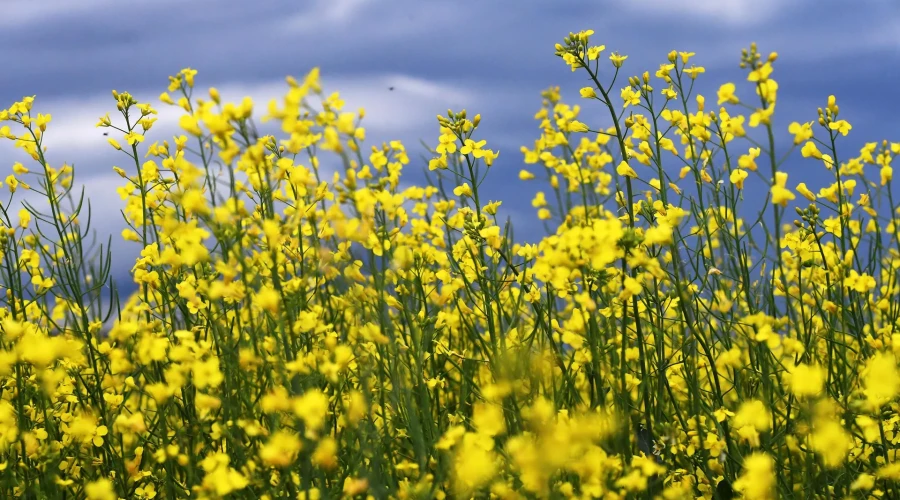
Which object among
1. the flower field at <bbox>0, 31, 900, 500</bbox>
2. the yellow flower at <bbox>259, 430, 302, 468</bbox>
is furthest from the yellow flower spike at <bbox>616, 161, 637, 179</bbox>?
the yellow flower at <bbox>259, 430, 302, 468</bbox>

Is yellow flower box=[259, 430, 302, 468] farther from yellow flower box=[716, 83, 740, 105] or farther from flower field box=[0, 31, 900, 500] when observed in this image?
yellow flower box=[716, 83, 740, 105]

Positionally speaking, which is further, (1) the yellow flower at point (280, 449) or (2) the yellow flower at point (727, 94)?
(2) the yellow flower at point (727, 94)

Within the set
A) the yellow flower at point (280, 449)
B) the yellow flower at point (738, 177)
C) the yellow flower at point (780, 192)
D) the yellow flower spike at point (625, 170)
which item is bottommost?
the yellow flower at point (280, 449)

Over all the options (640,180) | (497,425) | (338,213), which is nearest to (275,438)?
(497,425)

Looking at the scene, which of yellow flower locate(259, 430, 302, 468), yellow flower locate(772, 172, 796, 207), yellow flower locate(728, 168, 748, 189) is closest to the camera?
yellow flower locate(259, 430, 302, 468)

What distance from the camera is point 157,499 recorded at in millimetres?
3488

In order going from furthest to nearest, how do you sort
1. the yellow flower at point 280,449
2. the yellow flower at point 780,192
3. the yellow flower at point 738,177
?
the yellow flower at point 738,177
the yellow flower at point 780,192
the yellow flower at point 280,449

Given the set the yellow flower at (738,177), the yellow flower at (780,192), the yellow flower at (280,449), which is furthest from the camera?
the yellow flower at (738,177)

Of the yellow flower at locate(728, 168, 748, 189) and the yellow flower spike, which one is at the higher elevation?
the yellow flower spike

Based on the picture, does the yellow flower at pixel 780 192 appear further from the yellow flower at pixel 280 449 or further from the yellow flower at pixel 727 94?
the yellow flower at pixel 280 449

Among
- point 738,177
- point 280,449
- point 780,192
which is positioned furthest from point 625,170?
point 280,449

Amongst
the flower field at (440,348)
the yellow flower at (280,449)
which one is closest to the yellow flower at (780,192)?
the flower field at (440,348)

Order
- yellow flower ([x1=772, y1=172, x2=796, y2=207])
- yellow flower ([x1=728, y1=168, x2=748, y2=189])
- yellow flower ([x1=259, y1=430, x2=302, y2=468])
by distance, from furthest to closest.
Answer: yellow flower ([x1=728, y1=168, x2=748, y2=189]) → yellow flower ([x1=772, y1=172, x2=796, y2=207]) → yellow flower ([x1=259, y1=430, x2=302, y2=468])

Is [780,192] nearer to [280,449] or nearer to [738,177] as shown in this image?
[738,177]
